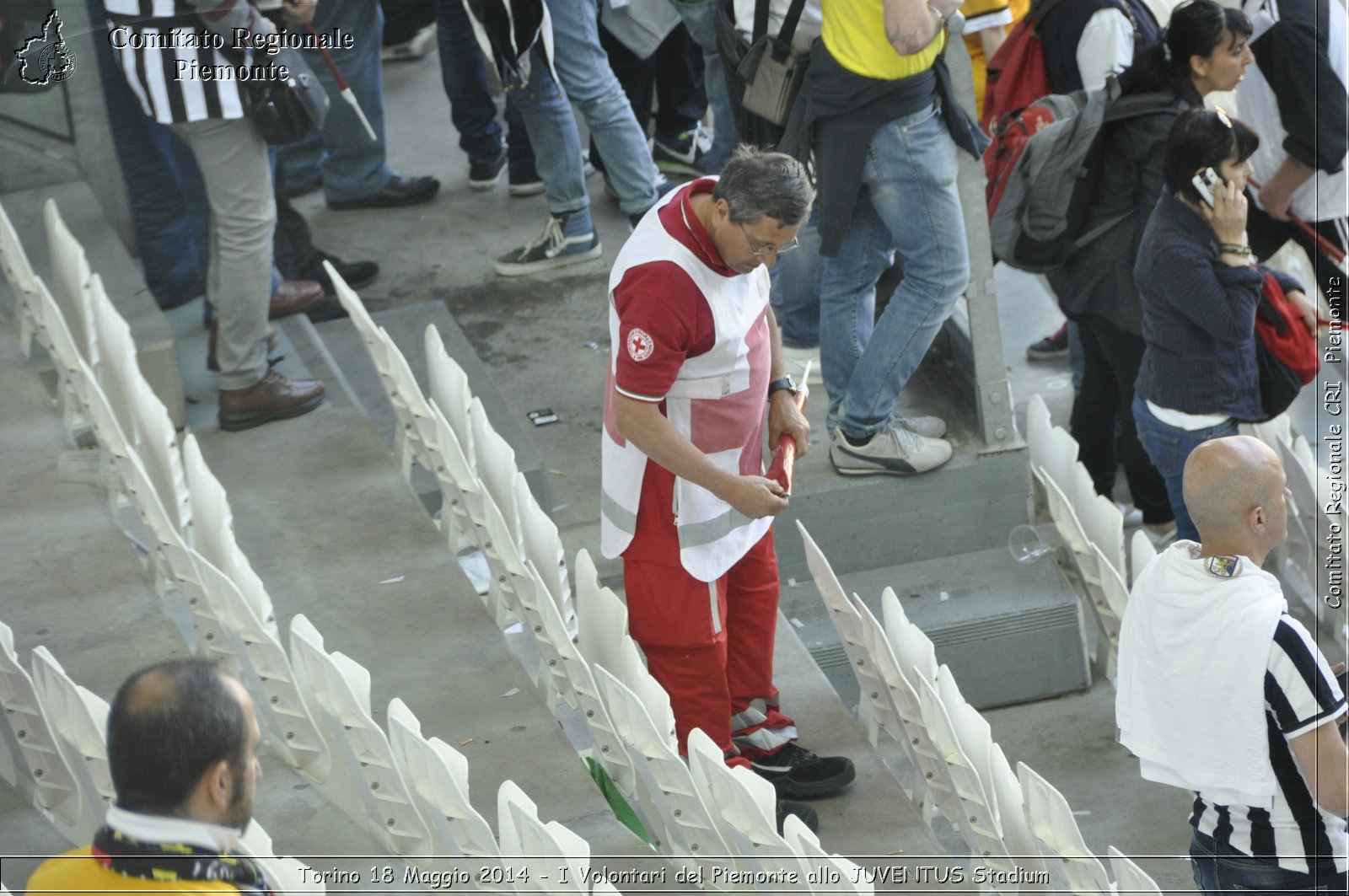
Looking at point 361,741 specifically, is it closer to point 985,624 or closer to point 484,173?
point 985,624

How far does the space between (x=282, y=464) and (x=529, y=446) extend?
0.81 m

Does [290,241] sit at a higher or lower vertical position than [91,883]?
lower

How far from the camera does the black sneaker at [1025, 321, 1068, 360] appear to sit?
7.16 m

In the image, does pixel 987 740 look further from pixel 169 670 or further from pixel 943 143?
pixel 169 670

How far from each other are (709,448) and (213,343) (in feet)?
7.83

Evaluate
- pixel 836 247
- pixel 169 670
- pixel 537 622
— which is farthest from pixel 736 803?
pixel 836 247

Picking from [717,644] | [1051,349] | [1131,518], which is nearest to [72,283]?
[717,644]

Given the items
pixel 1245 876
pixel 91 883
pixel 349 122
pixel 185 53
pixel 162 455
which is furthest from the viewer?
pixel 349 122

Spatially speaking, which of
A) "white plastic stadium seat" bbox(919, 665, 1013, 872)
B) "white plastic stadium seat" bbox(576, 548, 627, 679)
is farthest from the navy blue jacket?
"white plastic stadium seat" bbox(576, 548, 627, 679)

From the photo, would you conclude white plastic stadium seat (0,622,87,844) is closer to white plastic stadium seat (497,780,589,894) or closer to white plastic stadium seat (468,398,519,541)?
white plastic stadium seat (497,780,589,894)

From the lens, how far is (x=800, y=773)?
14.4 feet

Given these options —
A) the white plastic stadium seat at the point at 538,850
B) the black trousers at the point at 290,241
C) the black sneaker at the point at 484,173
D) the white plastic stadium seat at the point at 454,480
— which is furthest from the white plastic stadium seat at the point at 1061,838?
the black sneaker at the point at 484,173

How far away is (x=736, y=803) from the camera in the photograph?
3625 mm

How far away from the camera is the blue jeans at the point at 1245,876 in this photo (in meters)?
3.27
